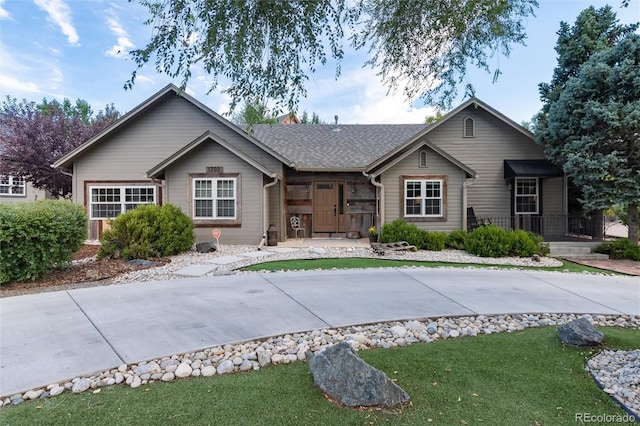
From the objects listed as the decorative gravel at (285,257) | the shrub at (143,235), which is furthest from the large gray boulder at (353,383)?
the shrub at (143,235)

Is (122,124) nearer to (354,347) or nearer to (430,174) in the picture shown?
(430,174)

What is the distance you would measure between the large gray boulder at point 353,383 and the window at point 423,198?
33.8ft

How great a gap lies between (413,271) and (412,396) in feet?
16.8

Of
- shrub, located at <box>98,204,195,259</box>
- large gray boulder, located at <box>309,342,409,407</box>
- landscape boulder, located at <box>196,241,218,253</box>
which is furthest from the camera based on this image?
landscape boulder, located at <box>196,241,218,253</box>

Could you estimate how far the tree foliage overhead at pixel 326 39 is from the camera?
4.02m

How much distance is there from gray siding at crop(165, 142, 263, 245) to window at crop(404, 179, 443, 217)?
5.43 meters

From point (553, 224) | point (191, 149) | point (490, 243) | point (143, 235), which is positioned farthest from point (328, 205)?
point (553, 224)

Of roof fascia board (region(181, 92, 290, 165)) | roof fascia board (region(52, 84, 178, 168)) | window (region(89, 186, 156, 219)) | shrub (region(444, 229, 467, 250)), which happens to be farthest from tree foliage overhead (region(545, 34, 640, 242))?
window (region(89, 186, 156, 219))

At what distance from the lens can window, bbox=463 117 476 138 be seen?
1406cm

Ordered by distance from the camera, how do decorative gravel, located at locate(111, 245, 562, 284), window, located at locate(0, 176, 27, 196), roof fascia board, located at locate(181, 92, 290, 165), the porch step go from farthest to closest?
window, located at locate(0, 176, 27, 196) → roof fascia board, located at locate(181, 92, 290, 165) → the porch step → decorative gravel, located at locate(111, 245, 562, 284)

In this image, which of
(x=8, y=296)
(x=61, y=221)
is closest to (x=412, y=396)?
(x=8, y=296)

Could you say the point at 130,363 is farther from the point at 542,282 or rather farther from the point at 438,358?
the point at 542,282

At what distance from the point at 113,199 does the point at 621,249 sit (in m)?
18.1

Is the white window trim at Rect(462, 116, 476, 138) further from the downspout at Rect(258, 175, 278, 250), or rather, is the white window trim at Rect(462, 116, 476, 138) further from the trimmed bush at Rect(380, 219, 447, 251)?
the downspout at Rect(258, 175, 278, 250)
